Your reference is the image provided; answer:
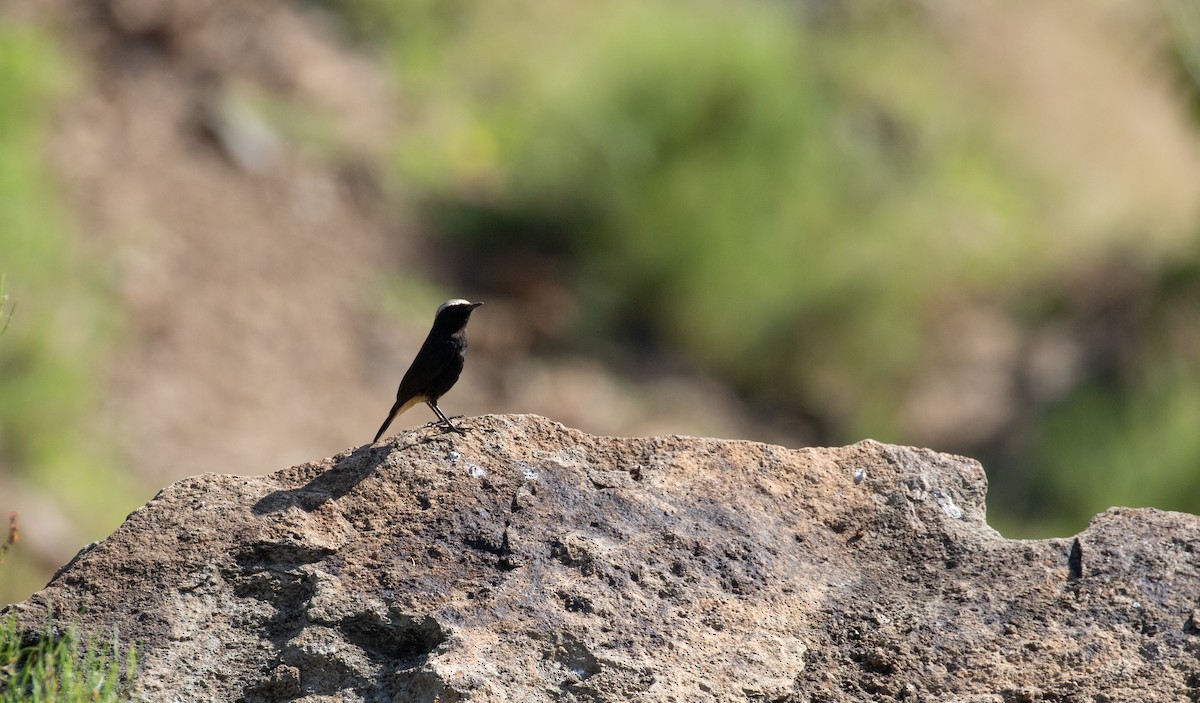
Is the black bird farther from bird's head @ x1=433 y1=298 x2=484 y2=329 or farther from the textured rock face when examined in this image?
the textured rock face

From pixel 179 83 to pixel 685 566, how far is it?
10.6 meters

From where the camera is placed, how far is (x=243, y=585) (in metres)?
3.54

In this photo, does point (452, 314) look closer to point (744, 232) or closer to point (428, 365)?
point (428, 365)

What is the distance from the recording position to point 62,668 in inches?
131

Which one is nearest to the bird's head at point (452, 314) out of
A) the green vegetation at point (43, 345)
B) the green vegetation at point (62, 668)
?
the green vegetation at point (62, 668)

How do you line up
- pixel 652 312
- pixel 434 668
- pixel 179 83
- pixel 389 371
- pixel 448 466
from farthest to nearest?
pixel 652 312, pixel 179 83, pixel 389 371, pixel 448 466, pixel 434 668

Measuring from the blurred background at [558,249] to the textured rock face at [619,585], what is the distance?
21.4 feet

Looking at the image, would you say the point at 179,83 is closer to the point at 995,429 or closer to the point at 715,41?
the point at 715,41

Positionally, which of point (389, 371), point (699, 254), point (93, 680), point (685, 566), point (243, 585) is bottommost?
point (93, 680)

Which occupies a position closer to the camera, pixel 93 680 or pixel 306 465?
pixel 93 680

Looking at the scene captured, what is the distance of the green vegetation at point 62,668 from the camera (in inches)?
129

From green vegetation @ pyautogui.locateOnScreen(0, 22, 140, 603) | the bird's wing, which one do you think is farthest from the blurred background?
Answer: the bird's wing

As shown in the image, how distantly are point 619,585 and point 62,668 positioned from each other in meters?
1.33

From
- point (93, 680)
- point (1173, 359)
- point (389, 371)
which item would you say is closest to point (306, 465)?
point (93, 680)
